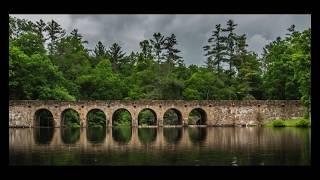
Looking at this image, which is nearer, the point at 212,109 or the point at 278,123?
the point at 278,123

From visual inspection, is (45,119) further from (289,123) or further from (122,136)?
(289,123)

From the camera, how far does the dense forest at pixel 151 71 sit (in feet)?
186

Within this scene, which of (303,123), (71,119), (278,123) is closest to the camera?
(303,123)

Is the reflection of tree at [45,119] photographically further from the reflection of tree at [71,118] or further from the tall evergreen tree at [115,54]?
the tall evergreen tree at [115,54]

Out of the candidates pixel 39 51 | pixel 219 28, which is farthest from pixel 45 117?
pixel 219 28

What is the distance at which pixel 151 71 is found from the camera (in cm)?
7144

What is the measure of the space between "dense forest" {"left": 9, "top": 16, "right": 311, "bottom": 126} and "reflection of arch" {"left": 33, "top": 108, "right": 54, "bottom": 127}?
5.62 feet

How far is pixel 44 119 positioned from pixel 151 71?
57.9 feet

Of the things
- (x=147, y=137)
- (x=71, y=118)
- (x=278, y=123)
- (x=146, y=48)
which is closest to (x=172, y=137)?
(x=147, y=137)

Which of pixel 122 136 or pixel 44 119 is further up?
pixel 44 119

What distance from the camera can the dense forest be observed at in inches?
2229
